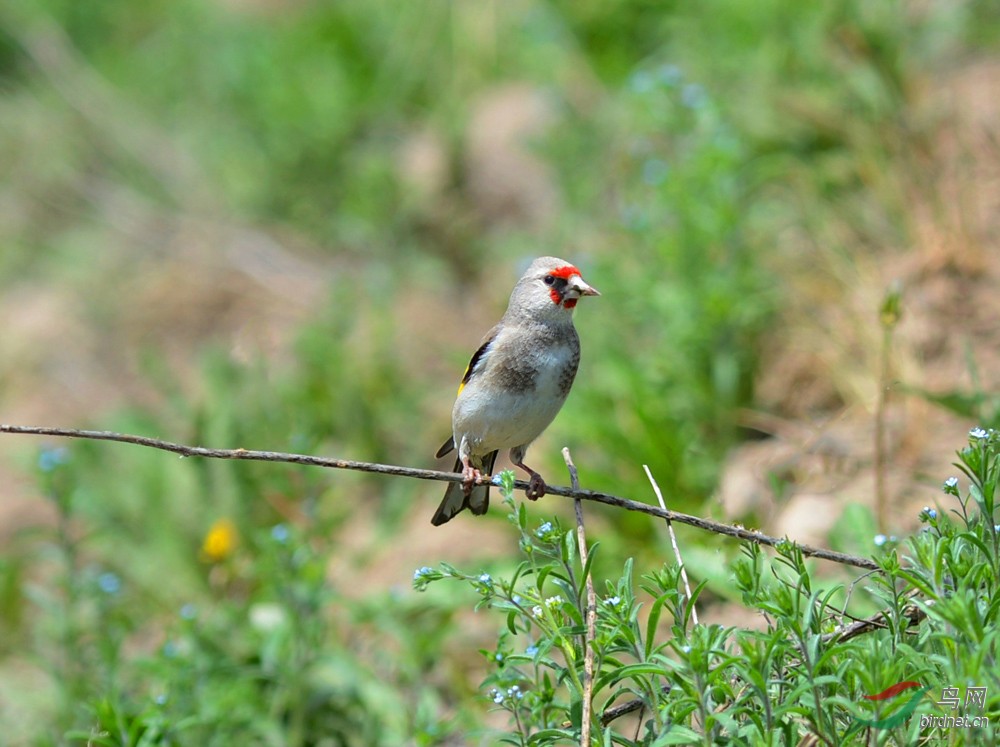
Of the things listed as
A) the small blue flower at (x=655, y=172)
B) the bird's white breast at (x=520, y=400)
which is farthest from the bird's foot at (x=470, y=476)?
the small blue flower at (x=655, y=172)

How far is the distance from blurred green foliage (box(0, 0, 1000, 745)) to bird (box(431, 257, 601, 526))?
0.92 m

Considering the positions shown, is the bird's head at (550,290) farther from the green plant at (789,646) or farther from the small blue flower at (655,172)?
the small blue flower at (655,172)

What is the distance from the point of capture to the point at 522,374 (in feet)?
12.0

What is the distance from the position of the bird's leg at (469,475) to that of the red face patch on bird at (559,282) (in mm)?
642

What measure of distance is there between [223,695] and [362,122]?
6256mm

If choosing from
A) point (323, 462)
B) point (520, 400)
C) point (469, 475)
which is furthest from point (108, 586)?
point (323, 462)

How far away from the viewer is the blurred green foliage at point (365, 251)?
4473 mm

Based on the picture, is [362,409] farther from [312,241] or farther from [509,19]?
[509,19]

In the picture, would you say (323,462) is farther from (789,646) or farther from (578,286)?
(578,286)

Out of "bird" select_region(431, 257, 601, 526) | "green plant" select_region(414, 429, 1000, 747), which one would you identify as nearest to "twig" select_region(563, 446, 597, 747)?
"green plant" select_region(414, 429, 1000, 747)

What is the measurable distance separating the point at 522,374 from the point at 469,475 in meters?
0.39

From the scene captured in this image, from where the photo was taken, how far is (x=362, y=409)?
6730 mm

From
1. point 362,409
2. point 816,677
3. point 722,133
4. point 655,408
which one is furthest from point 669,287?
point 816,677

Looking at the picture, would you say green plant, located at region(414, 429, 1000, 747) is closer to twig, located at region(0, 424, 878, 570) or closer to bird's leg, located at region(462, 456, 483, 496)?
twig, located at region(0, 424, 878, 570)
